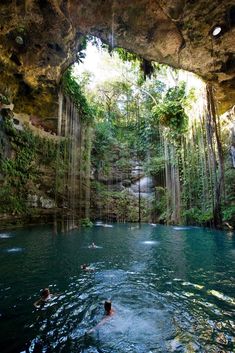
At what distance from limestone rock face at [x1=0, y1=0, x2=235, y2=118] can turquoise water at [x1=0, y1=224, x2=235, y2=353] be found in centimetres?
584

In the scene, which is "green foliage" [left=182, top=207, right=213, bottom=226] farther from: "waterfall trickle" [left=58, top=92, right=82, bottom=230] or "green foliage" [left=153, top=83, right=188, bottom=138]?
"waterfall trickle" [left=58, top=92, right=82, bottom=230]

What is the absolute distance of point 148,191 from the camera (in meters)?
20.9

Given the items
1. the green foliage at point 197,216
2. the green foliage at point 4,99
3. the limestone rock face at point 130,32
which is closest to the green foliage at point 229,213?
the green foliage at point 197,216

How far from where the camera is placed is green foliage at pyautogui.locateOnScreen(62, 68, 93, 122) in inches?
481

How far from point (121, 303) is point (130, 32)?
6.69 metres

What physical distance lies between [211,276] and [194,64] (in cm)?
612

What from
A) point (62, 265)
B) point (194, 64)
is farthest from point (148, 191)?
point (62, 265)

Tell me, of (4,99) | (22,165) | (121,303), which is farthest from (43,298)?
(22,165)

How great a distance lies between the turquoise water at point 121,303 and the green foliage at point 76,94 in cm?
899

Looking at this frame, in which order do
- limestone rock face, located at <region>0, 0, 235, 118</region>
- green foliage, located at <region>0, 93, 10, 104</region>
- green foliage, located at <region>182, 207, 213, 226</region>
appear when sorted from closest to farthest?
limestone rock face, located at <region>0, 0, 235, 118</region>, green foliage, located at <region>0, 93, 10, 104</region>, green foliage, located at <region>182, 207, 213, 226</region>

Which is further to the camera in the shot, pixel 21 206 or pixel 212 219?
pixel 212 219

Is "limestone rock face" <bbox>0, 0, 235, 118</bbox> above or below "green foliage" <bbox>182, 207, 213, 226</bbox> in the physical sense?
above

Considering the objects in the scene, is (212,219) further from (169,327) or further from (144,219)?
(169,327)

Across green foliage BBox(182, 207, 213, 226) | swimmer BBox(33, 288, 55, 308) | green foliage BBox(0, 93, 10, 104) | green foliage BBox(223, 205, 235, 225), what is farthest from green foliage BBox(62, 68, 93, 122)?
swimmer BBox(33, 288, 55, 308)
